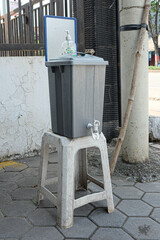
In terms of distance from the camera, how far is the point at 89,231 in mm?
2518

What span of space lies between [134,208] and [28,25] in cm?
316

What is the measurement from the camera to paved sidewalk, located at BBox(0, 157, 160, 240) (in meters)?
2.48

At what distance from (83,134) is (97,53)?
248cm

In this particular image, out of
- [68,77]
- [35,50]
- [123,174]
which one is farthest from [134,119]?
[35,50]

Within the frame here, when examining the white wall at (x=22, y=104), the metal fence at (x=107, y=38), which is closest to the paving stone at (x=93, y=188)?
the white wall at (x=22, y=104)

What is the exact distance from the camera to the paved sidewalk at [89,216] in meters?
2.48

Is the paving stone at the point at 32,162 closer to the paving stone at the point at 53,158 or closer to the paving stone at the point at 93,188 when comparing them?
the paving stone at the point at 53,158

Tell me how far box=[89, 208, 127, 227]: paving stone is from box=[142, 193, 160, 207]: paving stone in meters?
0.39

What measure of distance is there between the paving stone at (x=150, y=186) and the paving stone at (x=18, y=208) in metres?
1.22

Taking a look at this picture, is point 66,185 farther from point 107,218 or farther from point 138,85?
point 138,85

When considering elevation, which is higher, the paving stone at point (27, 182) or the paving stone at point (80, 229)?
the paving stone at point (27, 182)

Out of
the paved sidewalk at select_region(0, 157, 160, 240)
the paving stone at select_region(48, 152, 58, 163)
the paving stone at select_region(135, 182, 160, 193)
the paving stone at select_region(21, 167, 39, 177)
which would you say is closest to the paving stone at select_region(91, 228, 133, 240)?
the paved sidewalk at select_region(0, 157, 160, 240)

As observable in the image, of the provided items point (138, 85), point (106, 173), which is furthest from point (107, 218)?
point (138, 85)

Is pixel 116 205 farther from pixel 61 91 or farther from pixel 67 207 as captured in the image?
pixel 61 91
